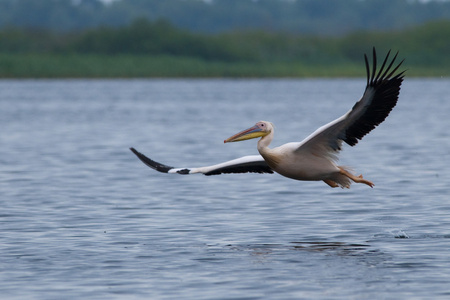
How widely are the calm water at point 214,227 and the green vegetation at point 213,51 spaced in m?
47.3

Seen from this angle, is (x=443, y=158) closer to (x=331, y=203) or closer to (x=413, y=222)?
(x=331, y=203)

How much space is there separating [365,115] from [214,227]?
95.5 inches

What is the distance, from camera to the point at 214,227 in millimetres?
12367

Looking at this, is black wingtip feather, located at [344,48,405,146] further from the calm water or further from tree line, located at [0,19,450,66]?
tree line, located at [0,19,450,66]

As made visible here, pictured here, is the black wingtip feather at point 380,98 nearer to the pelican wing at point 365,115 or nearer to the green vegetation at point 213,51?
the pelican wing at point 365,115

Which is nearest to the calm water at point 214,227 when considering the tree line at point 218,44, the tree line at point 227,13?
the tree line at point 218,44

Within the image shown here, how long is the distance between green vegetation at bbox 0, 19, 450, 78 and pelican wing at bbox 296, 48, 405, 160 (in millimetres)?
56339

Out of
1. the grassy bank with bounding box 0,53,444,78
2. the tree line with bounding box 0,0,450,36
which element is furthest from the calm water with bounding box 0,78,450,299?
the tree line with bounding box 0,0,450,36

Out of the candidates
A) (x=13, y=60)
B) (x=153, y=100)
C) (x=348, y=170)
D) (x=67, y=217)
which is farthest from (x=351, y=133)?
(x=13, y=60)

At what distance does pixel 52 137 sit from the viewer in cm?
2838

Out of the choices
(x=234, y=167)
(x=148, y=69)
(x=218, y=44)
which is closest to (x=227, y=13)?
(x=218, y=44)

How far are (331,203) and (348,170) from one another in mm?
2451

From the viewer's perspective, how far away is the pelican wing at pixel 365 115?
10953 mm

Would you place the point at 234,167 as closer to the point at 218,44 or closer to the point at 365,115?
the point at 365,115
